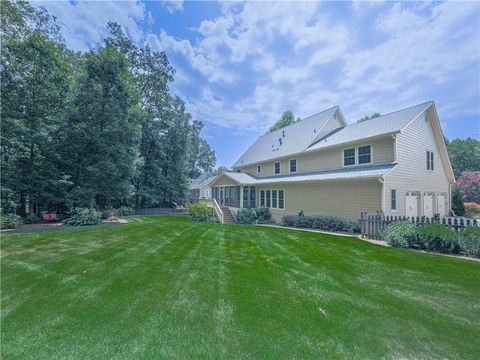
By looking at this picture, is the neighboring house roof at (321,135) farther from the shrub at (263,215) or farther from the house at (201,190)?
the house at (201,190)

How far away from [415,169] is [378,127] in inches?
135

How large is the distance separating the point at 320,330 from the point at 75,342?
3299 millimetres

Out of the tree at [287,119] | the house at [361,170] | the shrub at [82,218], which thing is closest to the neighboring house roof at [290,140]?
the house at [361,170]

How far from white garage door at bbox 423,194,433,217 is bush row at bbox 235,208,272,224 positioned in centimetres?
1057

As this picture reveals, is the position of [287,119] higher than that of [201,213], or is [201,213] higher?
[287,119]

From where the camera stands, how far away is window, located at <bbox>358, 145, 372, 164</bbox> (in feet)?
46.3

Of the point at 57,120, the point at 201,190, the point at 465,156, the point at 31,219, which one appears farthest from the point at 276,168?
the point at 465,156

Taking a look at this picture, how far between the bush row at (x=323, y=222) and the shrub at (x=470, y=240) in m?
4.89

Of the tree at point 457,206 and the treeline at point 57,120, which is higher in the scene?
the treeline at point 57,120

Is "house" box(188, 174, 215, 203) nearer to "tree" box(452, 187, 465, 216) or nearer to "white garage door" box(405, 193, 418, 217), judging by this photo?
"white garage door" box(405, 193, 418, 217)

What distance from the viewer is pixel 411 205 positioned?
1352 cm

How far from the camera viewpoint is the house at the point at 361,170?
1267 cm

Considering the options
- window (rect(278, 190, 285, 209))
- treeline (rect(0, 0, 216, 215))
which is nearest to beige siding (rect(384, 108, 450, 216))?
window (rect(278, 190, 285, 209))

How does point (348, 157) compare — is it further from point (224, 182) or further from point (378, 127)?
point (224, 182)
